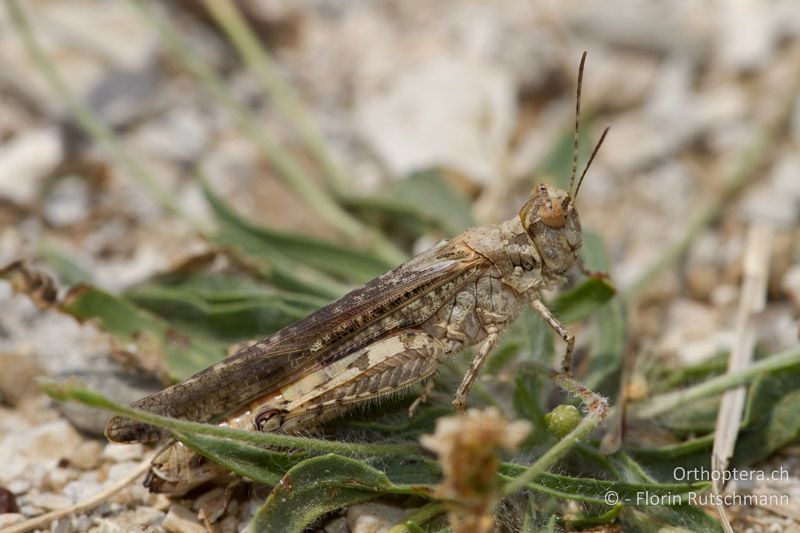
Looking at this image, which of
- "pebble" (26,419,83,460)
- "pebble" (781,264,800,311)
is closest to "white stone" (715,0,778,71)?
"pebble" (781,264,800,311)

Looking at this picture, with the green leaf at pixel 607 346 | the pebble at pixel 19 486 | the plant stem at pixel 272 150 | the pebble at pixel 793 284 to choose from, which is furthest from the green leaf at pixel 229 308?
the pebble at pixel 793 284

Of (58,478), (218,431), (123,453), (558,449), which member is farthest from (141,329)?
(558,449)

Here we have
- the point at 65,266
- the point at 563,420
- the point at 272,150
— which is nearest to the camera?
the point at 563,420

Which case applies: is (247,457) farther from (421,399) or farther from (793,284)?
(793,284)

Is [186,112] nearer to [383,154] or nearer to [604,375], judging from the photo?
[383,154]

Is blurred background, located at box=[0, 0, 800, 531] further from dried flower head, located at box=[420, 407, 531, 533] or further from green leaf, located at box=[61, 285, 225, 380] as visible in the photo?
dried flower head, located at box=[420, 407, 531, 533]
